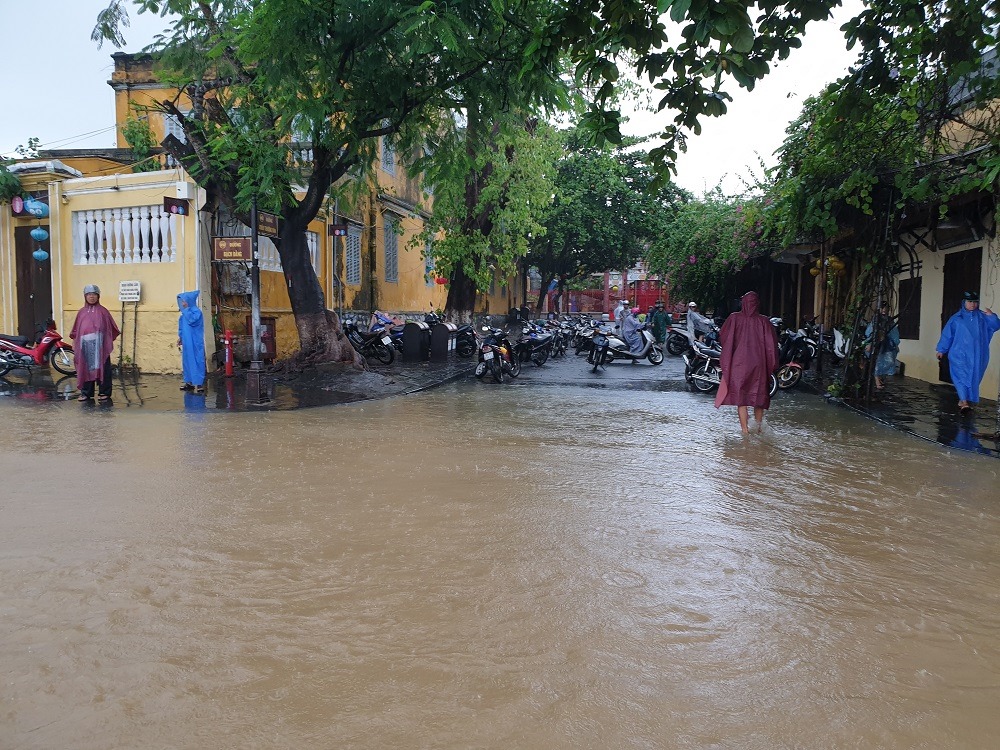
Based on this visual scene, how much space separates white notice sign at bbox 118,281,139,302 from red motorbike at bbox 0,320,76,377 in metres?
1.45

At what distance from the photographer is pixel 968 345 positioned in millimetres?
10008

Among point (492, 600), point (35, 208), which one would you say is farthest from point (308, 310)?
point (492, 600)

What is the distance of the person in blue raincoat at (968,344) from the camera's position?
10.0 m

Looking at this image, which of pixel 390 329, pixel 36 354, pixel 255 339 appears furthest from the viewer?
pixel 390 329

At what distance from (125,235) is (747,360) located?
37.7ft

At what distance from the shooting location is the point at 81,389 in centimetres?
1078

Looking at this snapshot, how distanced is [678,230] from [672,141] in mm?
20840

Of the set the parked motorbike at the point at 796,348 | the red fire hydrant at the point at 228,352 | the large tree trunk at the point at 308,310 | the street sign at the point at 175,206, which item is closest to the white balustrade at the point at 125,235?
the street sign at the point at 175,206

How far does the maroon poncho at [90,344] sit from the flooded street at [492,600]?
10.7 ft

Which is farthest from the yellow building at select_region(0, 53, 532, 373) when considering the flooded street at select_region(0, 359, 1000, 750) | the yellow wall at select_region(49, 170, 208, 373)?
the flooded street at select_region(0, 359, 1000, 750)

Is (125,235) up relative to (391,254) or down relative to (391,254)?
down

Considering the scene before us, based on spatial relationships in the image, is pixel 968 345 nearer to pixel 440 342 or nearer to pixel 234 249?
pixel 234 249

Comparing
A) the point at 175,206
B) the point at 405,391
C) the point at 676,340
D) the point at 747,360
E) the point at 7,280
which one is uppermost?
the point at 175,206

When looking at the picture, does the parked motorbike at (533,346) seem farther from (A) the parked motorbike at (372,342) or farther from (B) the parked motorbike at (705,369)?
(B) the parked motorbike at (705,369)
